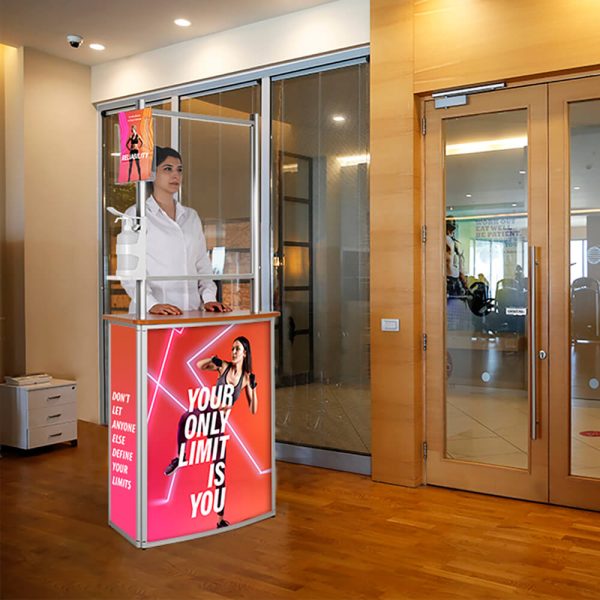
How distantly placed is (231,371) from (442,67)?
2.41 meters

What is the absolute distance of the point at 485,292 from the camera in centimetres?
461

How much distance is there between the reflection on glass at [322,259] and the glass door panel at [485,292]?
22.3 inches

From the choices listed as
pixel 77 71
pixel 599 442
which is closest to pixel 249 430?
pixel 599 442

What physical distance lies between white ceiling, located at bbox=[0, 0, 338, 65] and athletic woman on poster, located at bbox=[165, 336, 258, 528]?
2.72 metres

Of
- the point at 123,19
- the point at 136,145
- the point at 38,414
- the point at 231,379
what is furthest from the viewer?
the point at 38,414

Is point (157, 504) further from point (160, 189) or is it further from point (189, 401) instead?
point (160, 189)

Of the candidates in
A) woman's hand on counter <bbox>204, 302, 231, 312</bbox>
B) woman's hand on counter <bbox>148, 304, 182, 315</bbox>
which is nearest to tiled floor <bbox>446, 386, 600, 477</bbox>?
woman's hand on counter <bbox>204, 302, 231, 312</bbox>

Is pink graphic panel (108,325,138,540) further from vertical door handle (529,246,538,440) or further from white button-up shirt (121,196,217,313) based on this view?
vertical door handle (529,246,538,440)

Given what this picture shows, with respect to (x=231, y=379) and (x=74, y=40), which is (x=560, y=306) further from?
(x=74, y=40)

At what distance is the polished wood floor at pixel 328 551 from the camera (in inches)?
125

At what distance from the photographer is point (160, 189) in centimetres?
408

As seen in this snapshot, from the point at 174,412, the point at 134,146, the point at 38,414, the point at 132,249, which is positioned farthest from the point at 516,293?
the point at 38,414

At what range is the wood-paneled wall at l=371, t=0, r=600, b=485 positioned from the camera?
448cm

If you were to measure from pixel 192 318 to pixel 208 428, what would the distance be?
61cm
